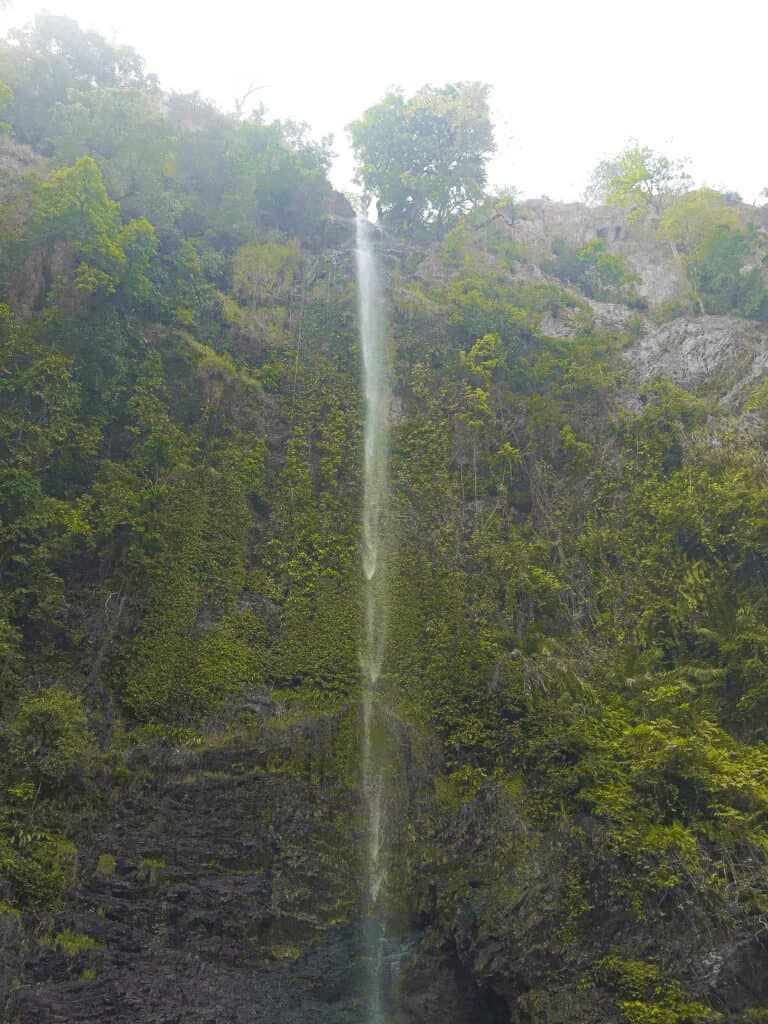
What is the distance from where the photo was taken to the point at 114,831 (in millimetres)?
10375

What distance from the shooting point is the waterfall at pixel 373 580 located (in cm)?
1091

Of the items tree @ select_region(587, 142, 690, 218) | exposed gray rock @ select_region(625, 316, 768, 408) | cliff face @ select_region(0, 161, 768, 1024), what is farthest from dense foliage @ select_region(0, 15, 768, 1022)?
tree @ select_region(587, 142, 690, 218)

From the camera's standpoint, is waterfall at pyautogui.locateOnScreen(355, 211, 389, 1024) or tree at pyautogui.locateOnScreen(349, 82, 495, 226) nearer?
waterfall at pyautogui.locateOnScreen(355, 211, 389, 1024)

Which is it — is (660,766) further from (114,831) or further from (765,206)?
(765,206)

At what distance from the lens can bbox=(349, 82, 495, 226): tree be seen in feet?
86.3

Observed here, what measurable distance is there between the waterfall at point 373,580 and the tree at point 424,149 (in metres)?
5.51

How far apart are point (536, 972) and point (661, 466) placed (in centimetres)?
967

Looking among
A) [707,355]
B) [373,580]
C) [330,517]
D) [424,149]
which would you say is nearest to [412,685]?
[373,580]

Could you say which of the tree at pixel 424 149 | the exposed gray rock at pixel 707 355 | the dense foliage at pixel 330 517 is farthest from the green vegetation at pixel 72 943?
the tree at pixel 424 149

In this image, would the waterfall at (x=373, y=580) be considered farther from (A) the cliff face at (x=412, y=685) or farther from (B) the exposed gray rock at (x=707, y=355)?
(B) the exposed gray rock at (x=707, y=355)

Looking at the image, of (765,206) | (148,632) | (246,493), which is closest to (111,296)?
(246,493)

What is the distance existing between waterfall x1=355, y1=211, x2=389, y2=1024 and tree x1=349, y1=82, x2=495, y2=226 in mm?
5506

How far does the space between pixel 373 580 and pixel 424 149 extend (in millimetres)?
19216

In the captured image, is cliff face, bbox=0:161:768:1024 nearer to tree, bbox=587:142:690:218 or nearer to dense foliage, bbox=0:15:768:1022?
dense foliage, bbox=0:15:768:1022
